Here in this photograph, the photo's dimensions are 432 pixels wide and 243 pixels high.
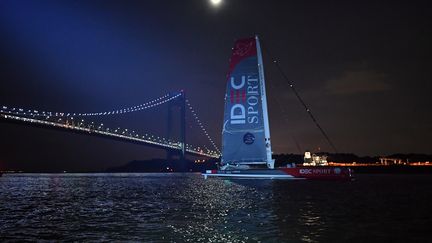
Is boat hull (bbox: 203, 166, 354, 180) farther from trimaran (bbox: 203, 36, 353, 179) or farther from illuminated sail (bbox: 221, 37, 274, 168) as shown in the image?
illuminated sail (bbox: 221, 37, 274, 168)

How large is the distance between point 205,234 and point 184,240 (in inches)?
38.9

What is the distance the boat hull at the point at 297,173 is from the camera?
118 feet

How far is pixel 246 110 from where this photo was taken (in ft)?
126

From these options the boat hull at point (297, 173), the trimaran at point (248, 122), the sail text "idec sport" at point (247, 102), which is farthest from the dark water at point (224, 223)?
the sail text "idec sport" at point (247, 102)

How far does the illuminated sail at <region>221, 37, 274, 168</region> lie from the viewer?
3778 centimetres

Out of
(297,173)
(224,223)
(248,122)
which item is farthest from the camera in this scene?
(248,122)

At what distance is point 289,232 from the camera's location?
1182 cm

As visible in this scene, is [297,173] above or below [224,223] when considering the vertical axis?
above

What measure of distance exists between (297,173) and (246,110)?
21.1ft

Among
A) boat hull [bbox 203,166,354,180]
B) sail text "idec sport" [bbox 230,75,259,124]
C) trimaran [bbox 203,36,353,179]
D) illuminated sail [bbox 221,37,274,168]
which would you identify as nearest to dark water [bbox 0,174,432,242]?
boat hull [bbox 203,166,354,180]

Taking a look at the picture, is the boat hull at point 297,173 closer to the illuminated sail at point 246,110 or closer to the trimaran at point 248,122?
the trimaran at point 248,122

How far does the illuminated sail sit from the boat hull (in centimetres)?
106

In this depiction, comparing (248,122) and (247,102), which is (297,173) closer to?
(248,122)

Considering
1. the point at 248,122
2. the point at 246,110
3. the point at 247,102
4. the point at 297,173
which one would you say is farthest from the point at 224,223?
the point at 247,102
